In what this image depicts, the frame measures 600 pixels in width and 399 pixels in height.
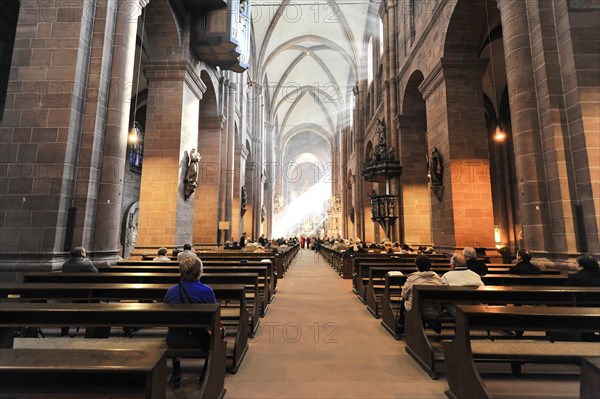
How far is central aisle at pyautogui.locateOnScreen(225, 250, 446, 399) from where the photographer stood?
2693 millimetres

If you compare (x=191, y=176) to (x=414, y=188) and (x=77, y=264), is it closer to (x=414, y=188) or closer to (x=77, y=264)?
(x=77, y=264)

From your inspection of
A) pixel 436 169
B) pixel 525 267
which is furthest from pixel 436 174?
pixel 525 267

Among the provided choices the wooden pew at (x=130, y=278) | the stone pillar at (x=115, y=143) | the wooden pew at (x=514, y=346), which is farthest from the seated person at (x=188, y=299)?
the stone pillar at (x=115, y=143)

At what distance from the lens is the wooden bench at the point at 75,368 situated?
4.73ft

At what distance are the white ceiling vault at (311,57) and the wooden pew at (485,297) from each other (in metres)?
20.0

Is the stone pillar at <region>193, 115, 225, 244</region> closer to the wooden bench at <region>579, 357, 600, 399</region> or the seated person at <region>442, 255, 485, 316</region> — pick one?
the seated person at <region>442, 255, 485, 316</region>

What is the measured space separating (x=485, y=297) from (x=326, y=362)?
5.47 ft

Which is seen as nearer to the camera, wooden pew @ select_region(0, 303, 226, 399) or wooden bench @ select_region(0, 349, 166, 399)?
wooden bench @ select_region(0, 349, 166, 399)

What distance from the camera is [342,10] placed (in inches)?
871

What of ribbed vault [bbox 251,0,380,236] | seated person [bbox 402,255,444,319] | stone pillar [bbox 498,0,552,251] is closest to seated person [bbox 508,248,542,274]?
stone pillar [bbox 498,0,552,251]

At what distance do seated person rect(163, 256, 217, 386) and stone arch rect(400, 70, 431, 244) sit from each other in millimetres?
10798

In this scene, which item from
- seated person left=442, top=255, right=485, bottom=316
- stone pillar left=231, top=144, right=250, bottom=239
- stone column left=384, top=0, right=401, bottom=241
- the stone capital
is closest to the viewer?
seated person left=442, top=255, right=485, bottom=316

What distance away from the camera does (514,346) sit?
2.43m

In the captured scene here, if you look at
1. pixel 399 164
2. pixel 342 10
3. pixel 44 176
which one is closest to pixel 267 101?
pixel 342 10
